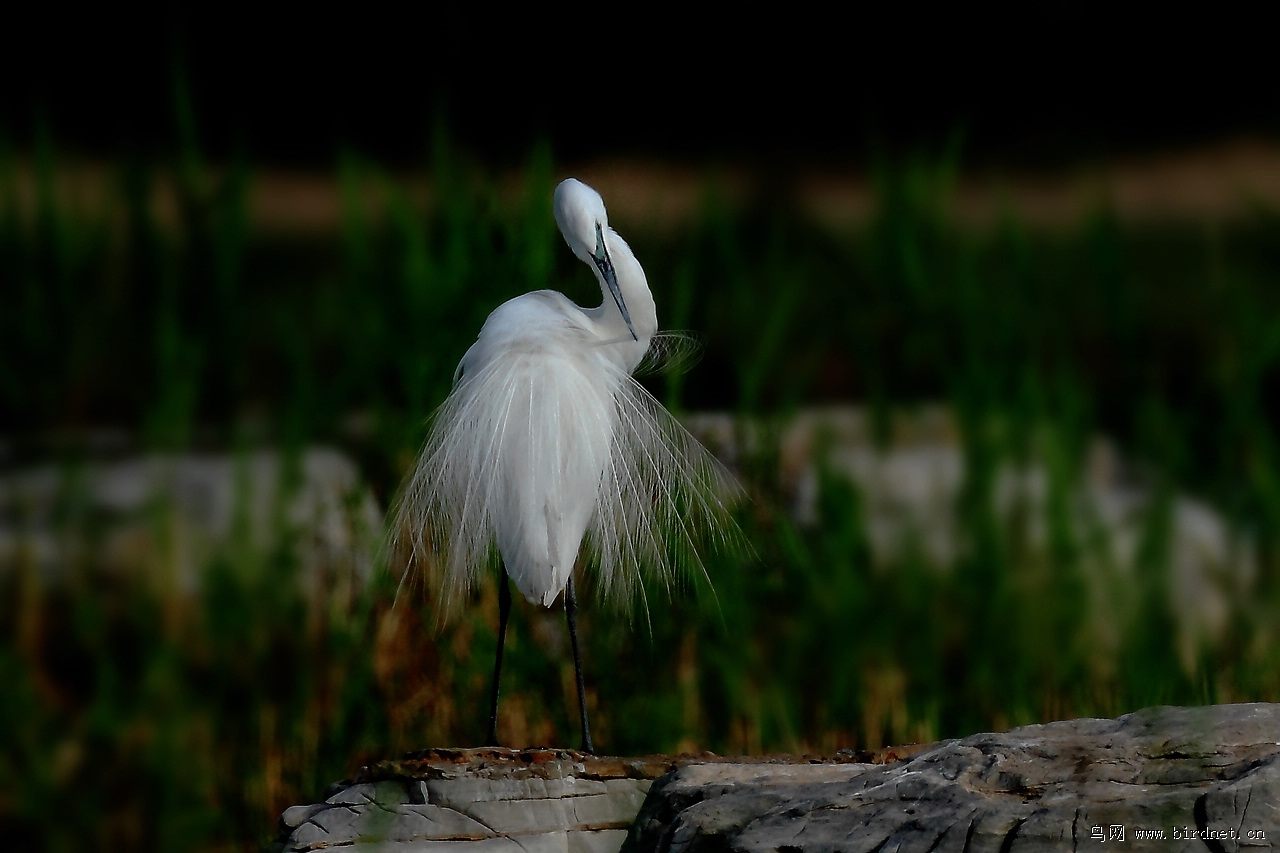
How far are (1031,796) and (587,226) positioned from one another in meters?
0.66

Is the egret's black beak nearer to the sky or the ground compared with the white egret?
nearer to the sky

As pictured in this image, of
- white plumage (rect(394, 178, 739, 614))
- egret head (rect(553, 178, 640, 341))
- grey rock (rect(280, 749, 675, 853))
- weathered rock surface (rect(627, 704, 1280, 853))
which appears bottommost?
grey rock (rect(280, 749, 675, 853))

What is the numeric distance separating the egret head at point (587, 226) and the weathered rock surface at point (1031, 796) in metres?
0.50

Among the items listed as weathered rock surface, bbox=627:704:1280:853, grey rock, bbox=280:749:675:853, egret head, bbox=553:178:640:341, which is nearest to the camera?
weathered rock surface, bbox=627:704:1280:853

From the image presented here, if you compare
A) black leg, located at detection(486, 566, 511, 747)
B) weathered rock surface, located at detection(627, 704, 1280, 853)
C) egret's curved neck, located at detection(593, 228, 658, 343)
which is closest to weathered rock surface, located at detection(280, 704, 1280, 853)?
weathered rock surface, located at detection(627, 704, 1280, 853)

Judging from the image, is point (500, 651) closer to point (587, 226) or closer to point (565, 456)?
point (565, 456)

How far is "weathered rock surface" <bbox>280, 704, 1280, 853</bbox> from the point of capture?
676 mm

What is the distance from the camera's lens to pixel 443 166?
1.40 m

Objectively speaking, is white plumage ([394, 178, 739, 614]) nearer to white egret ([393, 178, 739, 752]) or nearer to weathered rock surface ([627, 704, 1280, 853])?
white egret ([393, 178, 739, 752])

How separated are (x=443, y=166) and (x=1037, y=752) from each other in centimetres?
92

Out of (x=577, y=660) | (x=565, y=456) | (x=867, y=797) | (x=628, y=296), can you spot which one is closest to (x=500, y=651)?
(x=577, y=660)

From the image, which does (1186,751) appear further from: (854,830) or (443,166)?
(443,166)

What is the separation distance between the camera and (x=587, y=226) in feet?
3.87

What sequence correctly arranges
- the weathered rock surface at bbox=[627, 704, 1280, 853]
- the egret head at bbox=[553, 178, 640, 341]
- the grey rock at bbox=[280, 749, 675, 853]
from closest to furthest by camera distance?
the weathered rock surface at bbox=[627, 704, 1280, 853]
the grey rock at bbox=[280, 749, 675, 853]
the egret head at bbox=[553, 178, 640, 341]
